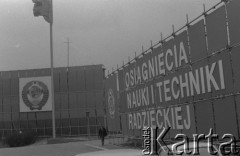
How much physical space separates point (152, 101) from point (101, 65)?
42.8 m

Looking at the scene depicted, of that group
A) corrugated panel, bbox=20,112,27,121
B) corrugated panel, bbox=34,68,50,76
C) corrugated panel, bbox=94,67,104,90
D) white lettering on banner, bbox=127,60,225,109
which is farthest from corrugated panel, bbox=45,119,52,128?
white lettering on banner, bbox=127,60,225,109

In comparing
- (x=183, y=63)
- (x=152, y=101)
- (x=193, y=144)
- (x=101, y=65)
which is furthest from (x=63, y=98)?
(x=193, y=144)

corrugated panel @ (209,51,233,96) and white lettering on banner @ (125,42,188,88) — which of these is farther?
white lettering on banner @ (125,42,188,88)

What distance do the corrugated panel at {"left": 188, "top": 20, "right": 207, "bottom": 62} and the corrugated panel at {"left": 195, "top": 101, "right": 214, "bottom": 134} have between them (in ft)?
4.80

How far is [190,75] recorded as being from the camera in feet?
42.8

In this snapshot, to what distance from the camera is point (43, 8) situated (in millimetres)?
33062

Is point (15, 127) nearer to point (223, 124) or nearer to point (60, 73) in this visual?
point (60, 73)

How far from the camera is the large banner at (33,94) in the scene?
5541 cm

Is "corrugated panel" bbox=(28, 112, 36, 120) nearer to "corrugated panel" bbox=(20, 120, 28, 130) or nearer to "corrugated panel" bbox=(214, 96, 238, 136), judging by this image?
"corrugated panel" bbox=(20, 120, 28, 130)

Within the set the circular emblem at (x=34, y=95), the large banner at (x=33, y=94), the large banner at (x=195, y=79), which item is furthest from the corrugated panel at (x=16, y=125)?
the large banner at (x=195, y=79)

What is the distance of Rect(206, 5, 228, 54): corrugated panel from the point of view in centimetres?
1088

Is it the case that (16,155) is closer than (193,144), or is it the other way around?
(193,144)

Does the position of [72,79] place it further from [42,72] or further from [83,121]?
[83,121]

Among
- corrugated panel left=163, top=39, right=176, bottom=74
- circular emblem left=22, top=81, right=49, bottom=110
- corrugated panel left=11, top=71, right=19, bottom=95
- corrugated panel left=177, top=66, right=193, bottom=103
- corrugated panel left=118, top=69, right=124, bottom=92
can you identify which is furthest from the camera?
corrugated panel left=11, top=71, right=19, bottom=95
